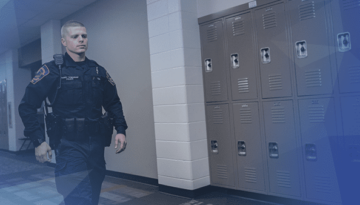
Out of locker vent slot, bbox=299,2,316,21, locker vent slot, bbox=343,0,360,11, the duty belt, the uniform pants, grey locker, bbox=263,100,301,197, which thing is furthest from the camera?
grey locker, bbox=263,100,301,197

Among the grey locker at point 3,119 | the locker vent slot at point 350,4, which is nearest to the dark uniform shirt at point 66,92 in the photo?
the locker vent slot at point 350,4

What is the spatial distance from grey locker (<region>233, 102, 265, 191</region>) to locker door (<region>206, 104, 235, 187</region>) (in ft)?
0.32

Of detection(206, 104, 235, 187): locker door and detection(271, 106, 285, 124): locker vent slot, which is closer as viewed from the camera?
detection(271, 106, 285, 124): locker vent slot

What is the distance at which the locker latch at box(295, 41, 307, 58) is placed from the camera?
243 cm

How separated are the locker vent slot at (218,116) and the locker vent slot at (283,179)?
76 cm

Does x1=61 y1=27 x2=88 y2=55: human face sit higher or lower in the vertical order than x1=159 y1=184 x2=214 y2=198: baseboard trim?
higher

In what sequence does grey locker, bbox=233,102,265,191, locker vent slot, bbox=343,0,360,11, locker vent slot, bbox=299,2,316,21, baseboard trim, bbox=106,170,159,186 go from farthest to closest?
baseboard trim, bbox=106,170,159,186
grey locker, bbox=233,102,265,191
locker vent slot, bbox=299,2,316,21
locker vent slot, bbox=343,0,360,11

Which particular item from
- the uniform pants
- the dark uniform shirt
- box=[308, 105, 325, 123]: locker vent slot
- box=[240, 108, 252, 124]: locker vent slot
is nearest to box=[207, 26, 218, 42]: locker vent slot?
box=[240, 108, 252, 124]: locker vent slot

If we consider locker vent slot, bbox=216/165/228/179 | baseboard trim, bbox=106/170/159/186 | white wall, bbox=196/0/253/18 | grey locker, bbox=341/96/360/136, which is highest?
white wall, bbox=196/0/253/18

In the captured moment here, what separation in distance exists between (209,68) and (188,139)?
80 cm

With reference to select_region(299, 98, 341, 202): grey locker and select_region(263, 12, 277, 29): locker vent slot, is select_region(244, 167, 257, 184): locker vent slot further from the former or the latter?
select_region(263, 12, 277, 29): locker vent slot

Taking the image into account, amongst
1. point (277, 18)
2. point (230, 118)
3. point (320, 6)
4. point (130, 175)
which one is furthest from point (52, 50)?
point (320, 6)

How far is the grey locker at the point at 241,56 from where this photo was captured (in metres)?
2.77

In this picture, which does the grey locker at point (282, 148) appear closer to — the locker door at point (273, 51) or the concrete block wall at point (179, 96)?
the locker door at point (273, 51)
